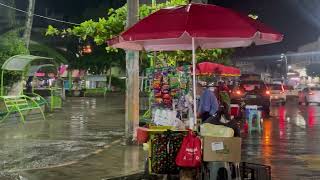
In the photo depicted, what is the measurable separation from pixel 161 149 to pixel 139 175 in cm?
166

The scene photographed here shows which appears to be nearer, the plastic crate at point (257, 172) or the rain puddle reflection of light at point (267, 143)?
the plastic crate at point (257, 172)

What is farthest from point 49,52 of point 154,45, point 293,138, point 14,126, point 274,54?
point 274,54

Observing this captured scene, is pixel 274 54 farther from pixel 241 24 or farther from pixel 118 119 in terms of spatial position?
pixel 241 24

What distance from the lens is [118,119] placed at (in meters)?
20.7

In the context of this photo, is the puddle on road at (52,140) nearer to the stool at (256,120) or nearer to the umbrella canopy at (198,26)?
the umbrella canopy at (198,26)

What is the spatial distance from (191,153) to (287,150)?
6017 mm

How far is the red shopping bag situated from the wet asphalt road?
2.37m

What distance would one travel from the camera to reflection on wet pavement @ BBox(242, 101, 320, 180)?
31.9 feet

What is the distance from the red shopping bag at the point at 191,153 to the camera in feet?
22.7

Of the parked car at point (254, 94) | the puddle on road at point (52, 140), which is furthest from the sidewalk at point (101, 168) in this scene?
the parked car at point (254, 94)

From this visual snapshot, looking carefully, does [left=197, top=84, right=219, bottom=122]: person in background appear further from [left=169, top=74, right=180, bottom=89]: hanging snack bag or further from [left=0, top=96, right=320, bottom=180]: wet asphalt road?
[left=0, top=96, right=320, bottom=180]: wet asphalt road

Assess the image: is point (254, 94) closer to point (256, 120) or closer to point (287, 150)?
point (256, 120)

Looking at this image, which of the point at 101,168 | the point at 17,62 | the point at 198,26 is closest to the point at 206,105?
the point at 101,168

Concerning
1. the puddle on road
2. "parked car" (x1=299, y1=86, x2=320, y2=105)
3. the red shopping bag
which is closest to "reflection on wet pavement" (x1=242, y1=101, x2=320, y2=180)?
the red shopping bag
